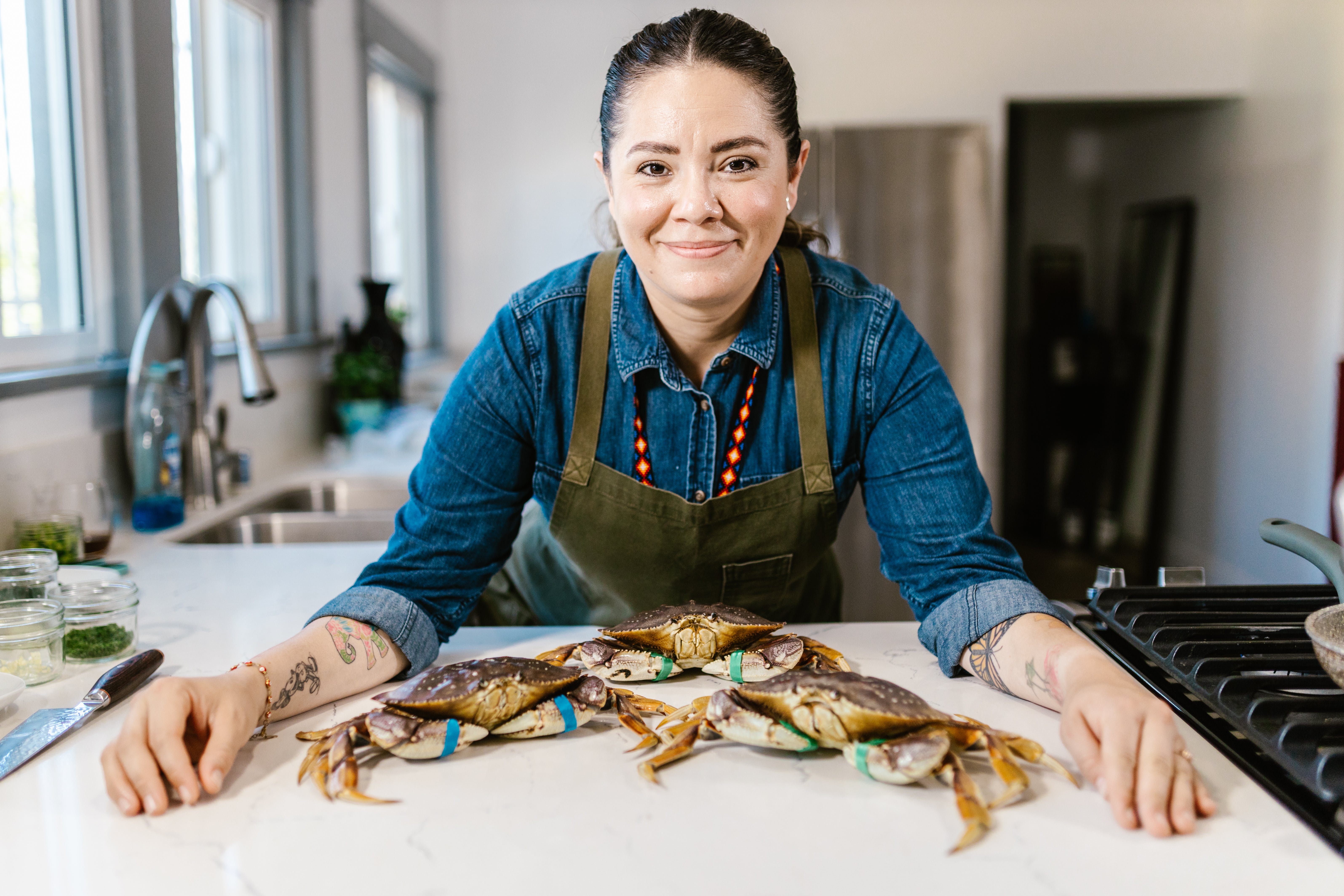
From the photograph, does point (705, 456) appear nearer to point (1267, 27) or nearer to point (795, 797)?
point (795, 797)

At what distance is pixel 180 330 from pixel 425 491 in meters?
1.08

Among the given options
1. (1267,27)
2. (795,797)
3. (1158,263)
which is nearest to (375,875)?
(795,797)

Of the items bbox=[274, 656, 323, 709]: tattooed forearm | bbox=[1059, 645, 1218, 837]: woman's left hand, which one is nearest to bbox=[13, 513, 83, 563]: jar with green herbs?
bbox=[274, 656, 323, 709]: tattooed forearm

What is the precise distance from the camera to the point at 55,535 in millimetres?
1468

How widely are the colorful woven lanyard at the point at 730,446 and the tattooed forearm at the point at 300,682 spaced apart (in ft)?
1.49

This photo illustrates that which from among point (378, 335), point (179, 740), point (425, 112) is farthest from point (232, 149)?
point (179, 740)

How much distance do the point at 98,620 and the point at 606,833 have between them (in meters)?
0.68

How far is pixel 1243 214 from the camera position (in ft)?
13.6

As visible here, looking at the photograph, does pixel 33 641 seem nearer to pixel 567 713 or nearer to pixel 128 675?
pixel 128 675

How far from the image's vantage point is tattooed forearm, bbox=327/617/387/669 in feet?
3.28

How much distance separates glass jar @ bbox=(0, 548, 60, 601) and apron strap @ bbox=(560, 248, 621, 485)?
588 mm

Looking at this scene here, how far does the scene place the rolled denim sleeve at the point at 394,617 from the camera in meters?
1.04

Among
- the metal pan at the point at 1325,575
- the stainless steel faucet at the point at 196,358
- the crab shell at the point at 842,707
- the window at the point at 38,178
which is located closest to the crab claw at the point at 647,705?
the crab shell at the point at 842,707

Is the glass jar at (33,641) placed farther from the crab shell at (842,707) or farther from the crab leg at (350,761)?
the crab shell at (842,707)
